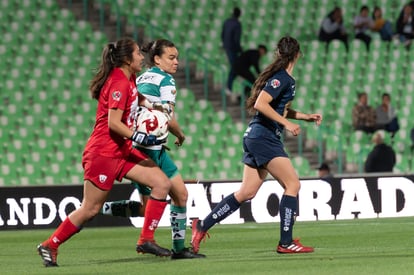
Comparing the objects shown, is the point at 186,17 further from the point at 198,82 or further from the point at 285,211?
the point at 285,211

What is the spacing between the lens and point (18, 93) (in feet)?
71.6

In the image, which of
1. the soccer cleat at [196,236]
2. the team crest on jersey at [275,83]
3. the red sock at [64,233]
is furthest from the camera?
the soccer cleat at [196,236]

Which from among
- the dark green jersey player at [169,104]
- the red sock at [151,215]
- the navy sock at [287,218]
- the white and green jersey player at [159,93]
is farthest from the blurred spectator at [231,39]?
the red sock at [151,215]

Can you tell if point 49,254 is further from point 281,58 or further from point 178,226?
point 281,58

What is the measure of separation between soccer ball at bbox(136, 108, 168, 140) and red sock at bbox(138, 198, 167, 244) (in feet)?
1.87

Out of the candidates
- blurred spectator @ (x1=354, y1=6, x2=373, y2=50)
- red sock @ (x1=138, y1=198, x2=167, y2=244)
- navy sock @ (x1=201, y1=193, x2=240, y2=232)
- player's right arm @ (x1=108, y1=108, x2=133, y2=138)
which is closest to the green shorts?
red sock @ (x1=138, y1=198, x2=167, y2=244)

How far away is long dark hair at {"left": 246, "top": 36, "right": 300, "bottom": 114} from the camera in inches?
445

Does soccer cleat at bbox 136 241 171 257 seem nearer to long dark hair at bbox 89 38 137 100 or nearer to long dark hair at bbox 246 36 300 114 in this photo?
long dark hair at bbox 89 38 137 100

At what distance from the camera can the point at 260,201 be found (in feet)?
55.8

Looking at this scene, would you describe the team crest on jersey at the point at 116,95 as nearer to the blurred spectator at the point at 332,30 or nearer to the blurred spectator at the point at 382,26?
the blurred spectator at the point at 332,30

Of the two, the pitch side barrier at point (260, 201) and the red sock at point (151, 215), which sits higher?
the red sock at point (151, 215)

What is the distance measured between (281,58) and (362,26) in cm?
1346

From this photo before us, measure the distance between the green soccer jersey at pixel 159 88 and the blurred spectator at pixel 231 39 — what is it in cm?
1205

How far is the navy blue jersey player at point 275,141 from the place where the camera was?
11211 mm
